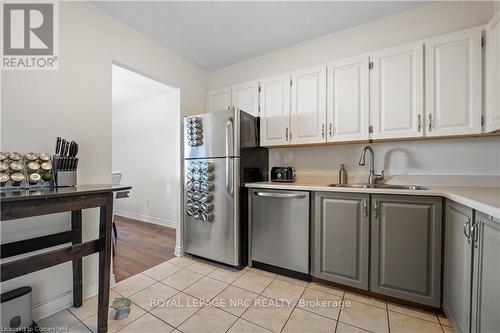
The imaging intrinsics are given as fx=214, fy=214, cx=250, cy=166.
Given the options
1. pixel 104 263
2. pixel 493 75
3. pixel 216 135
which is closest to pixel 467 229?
pixel 493 75

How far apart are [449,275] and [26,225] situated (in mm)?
2872

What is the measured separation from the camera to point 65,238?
1.56 meters

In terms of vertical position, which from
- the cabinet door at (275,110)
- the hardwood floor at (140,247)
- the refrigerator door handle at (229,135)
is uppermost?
the cabinet door at (275,110)

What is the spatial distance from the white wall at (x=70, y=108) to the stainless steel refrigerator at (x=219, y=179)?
827 millimetres

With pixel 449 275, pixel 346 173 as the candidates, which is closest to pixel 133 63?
pixel 346 173

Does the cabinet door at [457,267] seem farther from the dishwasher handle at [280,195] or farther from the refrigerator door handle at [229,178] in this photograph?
the refrigerator door handle at [229,178]

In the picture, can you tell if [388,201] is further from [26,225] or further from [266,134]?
[26,225]

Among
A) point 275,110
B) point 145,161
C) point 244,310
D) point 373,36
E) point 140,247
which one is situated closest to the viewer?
point 244,310

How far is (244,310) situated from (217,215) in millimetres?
944

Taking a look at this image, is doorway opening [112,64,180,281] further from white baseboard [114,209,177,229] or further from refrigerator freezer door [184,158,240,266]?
refrigerator freezer door [184,158,240,266]

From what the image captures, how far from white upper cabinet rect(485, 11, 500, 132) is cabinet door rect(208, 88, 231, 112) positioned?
235 centimetres

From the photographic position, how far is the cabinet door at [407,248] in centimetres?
151

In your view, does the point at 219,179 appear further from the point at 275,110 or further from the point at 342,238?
the point at 342,238

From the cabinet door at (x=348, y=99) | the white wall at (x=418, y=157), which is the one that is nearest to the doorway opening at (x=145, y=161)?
the white wall at (x=418, y=157)
